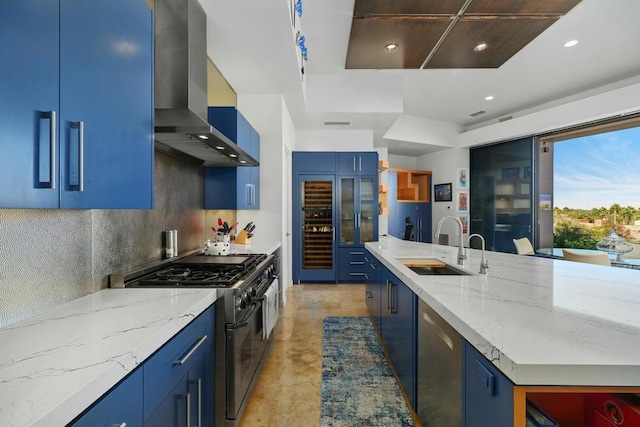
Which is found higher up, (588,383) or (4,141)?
(4,141)

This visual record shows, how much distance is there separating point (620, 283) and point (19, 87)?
2.68 meters

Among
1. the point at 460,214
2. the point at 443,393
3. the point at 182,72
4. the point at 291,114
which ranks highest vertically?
the point at 291,114

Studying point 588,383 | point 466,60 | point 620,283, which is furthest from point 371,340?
point 466,60

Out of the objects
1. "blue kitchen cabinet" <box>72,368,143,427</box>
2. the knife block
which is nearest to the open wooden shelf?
the knife block

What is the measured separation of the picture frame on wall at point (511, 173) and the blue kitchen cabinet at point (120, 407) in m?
6.41

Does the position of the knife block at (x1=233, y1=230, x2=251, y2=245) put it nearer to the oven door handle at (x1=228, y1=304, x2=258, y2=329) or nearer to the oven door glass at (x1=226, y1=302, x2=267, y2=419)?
the oven door glass at (x1=226, y1=302, x2=267, y2=419)

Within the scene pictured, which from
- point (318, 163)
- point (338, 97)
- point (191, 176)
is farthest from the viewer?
point (318, 163)

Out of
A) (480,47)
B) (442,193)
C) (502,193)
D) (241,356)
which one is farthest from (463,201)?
(241,356)

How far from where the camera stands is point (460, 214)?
6355 millimetres

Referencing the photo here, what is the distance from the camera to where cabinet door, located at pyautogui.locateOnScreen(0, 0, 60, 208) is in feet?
2.26

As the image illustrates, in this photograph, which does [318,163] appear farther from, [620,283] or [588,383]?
[588,383]

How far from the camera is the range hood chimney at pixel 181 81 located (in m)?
1.61

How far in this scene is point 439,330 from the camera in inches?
50.6

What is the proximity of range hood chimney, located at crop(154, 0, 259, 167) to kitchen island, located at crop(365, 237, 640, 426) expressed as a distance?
4.96 ft
